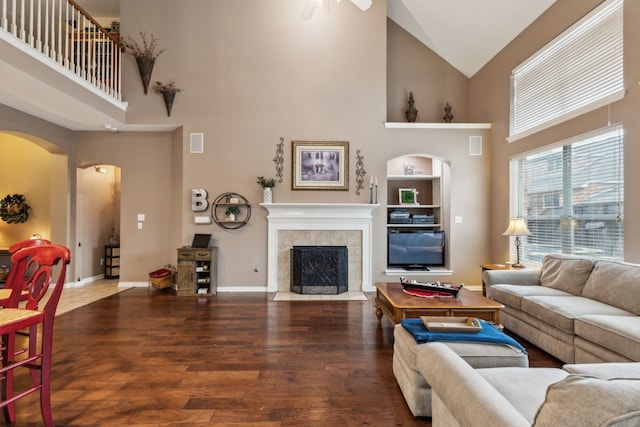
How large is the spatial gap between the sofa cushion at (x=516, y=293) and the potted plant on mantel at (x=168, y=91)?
5.45 meters

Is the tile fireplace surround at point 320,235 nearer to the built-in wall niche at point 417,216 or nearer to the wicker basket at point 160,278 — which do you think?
the built-in wall niche at point 417,216

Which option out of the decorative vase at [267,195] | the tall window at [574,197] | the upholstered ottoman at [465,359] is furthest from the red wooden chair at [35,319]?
the tall window at [574,197]

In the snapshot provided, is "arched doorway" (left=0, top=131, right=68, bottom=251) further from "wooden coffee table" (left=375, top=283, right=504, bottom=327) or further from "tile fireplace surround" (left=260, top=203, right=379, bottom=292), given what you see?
"wooden coffee table" (left=375, top=283, right=504, bottom=327)

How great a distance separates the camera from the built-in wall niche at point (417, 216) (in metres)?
5.77

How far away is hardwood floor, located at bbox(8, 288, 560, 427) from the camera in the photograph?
6.81 ft

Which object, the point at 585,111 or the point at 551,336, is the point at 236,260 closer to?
the point at 551,336

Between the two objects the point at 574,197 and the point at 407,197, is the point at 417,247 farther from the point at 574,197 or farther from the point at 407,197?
the point at 574,197

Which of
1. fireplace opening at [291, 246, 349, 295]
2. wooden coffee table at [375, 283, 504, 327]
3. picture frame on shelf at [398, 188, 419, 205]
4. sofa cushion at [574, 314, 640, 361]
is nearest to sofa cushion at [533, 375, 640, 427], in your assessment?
sofa cushion at [574, 314, 640, 361]

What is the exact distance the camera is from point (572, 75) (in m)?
3.86

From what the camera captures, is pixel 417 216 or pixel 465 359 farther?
pixel 417 216

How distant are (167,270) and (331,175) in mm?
3286

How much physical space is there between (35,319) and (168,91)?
14.8ft

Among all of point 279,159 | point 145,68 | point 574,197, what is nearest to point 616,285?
point 574,197

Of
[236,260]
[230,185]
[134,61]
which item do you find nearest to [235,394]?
[236,260]
